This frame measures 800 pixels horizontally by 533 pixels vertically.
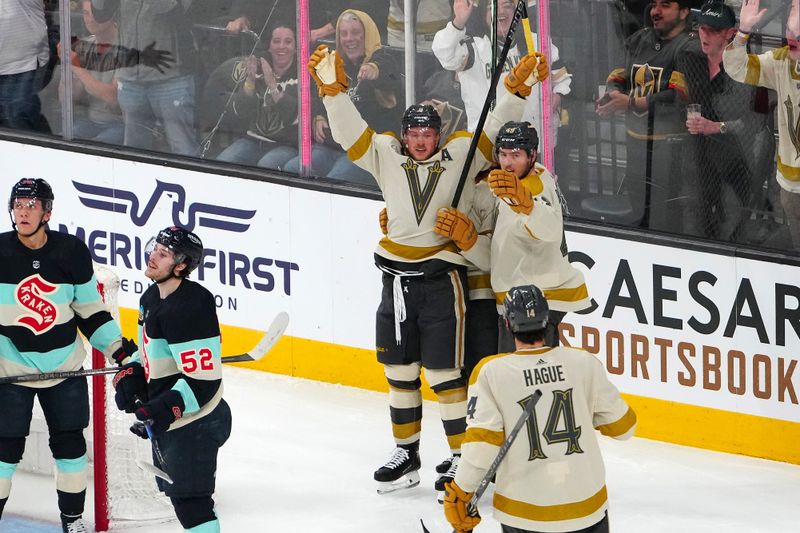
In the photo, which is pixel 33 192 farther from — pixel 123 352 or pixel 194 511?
pixel 194 511

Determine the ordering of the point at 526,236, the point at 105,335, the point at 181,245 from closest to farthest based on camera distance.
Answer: the point at 181,245
the point at 105,335
the point at 526,236

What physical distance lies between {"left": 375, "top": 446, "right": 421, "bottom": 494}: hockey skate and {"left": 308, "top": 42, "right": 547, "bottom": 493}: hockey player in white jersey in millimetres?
175

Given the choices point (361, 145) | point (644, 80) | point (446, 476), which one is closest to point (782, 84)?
point (644, 80)

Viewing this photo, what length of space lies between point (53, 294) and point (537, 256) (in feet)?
5.15

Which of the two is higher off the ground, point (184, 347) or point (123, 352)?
point (184, 347)

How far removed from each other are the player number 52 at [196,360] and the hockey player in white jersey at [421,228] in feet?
3.84

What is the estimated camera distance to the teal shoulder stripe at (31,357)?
545 cm

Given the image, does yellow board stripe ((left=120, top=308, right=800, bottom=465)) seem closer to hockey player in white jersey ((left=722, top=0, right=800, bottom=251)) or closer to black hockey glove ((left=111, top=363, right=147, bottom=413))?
hockey player in white jersey ((left=722, top=0, right=800, bottom=251))

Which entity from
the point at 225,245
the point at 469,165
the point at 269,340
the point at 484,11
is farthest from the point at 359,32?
the point at 269,340

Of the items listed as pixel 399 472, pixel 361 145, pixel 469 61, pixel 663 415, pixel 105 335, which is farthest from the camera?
pixel 469 61

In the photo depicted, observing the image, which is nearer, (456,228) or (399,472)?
(456,228)

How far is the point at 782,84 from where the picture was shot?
20.5ft

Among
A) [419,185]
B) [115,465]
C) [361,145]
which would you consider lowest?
[115,465]

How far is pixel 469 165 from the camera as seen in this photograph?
19.1ft
